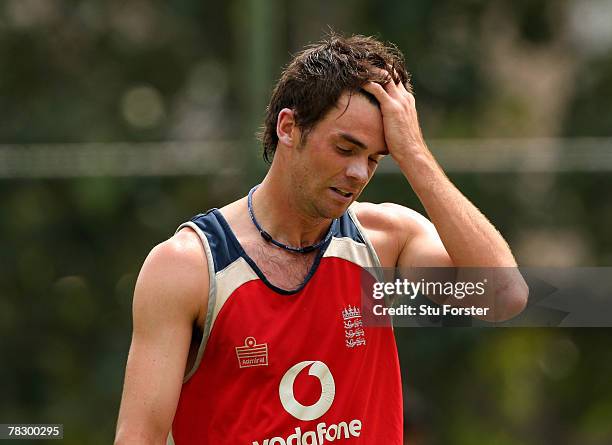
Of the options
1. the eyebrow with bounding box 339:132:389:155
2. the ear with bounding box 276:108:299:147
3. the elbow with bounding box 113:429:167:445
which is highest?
the ear with bounding box 276:108:299:147

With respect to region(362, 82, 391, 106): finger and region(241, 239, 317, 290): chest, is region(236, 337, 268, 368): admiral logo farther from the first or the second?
region(362, 82, 391, 106): finger

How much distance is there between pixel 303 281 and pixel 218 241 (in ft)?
0.95

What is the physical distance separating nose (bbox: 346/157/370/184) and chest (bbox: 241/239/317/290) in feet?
1.05

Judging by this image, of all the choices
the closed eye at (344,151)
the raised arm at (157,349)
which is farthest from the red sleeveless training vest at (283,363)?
the closed eye at (344,151)

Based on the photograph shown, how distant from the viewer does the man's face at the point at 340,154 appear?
3711mm

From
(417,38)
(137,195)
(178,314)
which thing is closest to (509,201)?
(417,38)

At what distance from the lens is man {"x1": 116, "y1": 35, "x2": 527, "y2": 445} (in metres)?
3.59

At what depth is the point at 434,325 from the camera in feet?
24.0

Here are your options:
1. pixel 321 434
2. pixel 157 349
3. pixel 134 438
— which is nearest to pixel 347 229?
pixel 321 434

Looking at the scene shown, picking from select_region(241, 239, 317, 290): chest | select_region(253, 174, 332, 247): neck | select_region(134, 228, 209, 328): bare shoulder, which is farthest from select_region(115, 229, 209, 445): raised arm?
select_region(253, 174, 332, 247): neck

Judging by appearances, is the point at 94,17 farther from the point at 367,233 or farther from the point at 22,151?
the point at 367,233

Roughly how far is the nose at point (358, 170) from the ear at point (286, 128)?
9.0 inches

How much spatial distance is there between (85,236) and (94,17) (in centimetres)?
186

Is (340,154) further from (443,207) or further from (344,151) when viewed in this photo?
(443,207)
